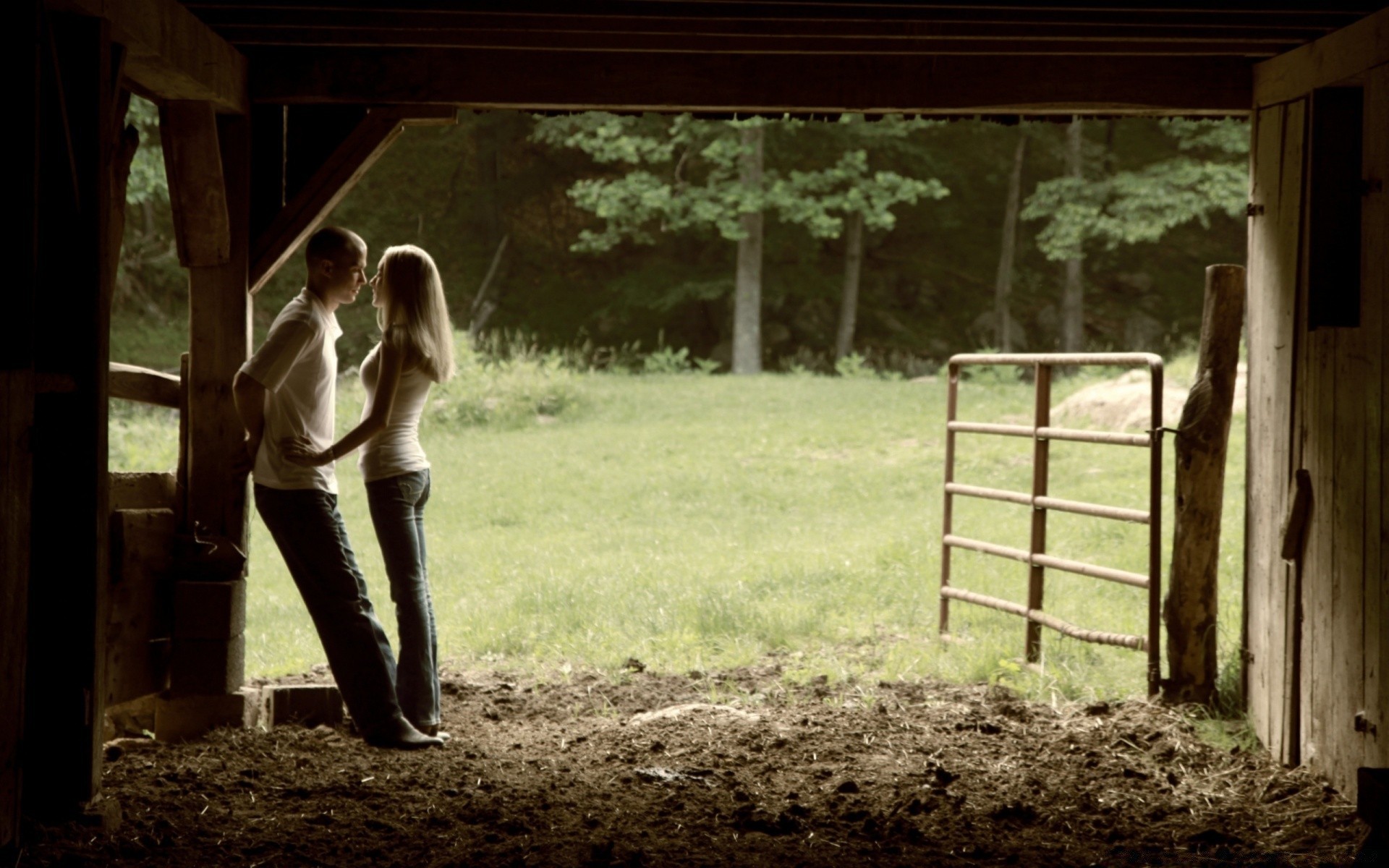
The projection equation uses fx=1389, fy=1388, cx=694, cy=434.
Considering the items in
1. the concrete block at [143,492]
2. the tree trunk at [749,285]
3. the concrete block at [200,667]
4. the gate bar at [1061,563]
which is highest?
the tree trunk at [749,285]

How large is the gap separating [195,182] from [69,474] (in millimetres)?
1748

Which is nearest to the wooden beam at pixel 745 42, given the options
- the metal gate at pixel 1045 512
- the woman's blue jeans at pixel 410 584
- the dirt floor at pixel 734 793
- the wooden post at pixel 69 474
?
the wooden post at pixel 69 474

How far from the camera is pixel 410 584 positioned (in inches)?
219

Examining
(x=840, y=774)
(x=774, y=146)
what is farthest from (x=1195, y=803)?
(x=774, y=146)

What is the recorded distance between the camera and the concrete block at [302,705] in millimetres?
5980

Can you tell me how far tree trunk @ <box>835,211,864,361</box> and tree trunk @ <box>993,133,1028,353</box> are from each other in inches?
106

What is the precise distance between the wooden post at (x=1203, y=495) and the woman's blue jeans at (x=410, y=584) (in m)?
3.32

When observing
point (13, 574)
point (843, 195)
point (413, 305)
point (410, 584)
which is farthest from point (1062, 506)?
point (843, 195)

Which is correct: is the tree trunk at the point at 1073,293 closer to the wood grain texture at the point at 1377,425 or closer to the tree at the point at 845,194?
the tree at the point at 845,194

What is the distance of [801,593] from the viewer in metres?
9.06

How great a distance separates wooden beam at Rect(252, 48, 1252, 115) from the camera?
5820 mm

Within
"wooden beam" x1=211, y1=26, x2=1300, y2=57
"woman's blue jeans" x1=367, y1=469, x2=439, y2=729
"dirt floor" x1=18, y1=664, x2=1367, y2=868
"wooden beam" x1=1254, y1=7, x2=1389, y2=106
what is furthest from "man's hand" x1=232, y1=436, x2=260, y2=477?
"wooden beam" x1=1254, y1=7, x2=1389, y2=106

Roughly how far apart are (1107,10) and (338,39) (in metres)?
2.91

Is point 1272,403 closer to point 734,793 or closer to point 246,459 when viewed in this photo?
point 734,793
